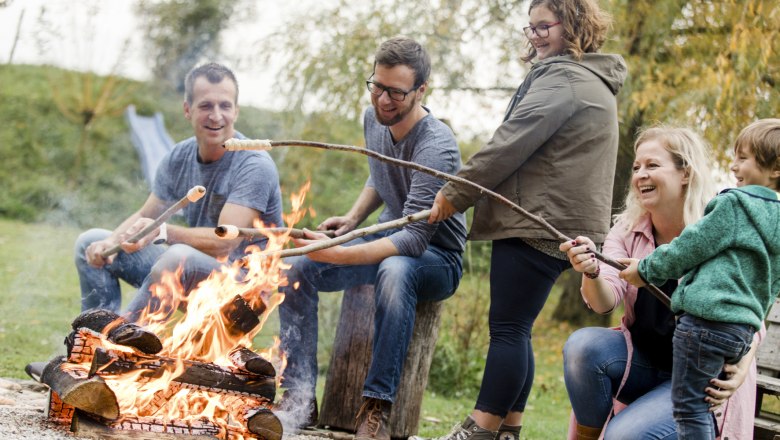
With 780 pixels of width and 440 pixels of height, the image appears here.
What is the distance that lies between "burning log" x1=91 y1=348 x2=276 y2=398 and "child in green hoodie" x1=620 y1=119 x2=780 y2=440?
148cm

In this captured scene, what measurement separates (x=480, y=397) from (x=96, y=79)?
498 inches

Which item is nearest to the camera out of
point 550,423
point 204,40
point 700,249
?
point 700,249

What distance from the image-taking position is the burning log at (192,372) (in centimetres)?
285

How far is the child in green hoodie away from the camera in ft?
8.23

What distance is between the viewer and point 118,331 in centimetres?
296

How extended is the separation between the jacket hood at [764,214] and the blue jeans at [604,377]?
667 millimetres

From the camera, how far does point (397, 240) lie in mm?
3564

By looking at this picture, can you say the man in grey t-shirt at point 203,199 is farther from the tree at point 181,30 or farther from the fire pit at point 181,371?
the tree at point 181,30

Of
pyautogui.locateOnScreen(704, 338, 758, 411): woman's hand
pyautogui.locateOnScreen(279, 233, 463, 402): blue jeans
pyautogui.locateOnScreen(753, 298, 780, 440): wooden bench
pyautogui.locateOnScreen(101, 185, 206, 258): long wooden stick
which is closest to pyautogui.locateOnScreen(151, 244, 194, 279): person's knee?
pyautogui.locateOnScreen(101, 185, 206, 258): long wooden stick

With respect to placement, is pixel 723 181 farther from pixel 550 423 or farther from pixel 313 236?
pixel 313 236

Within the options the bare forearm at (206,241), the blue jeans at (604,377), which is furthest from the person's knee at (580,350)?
the bare forearm at (206,241)

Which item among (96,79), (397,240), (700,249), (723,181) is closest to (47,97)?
A: (96,79)

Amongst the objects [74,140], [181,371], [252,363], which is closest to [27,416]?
[181,371]

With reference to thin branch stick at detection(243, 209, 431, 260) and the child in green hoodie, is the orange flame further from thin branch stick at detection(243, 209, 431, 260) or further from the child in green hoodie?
the child in green hoodie
